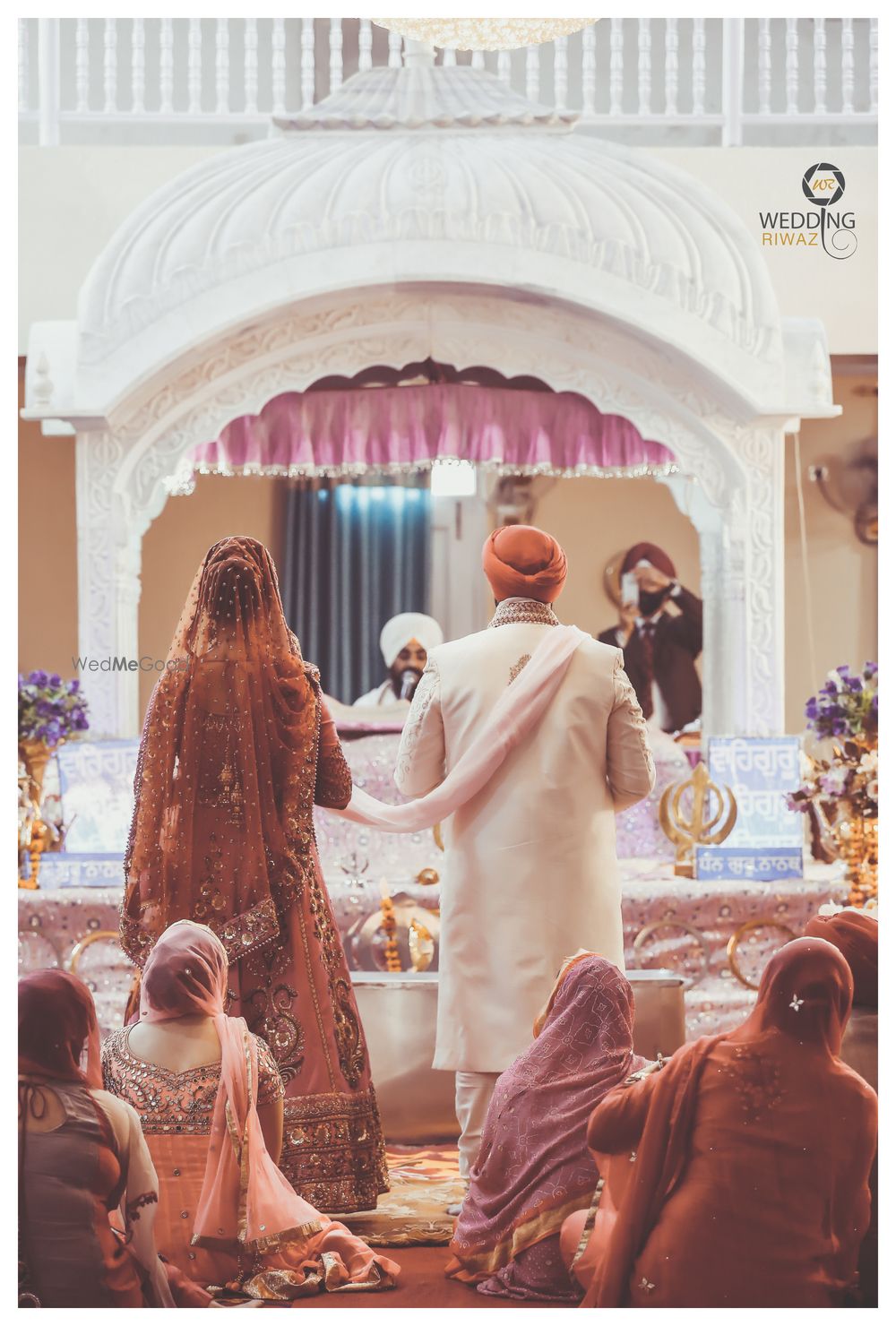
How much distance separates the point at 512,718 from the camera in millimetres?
3186

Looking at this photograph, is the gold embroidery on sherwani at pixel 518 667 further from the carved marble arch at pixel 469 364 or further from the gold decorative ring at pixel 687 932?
the carved marble arch at pixel 469 364

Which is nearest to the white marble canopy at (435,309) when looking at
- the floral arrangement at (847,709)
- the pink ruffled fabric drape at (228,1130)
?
the floral arrangement at (847,709)

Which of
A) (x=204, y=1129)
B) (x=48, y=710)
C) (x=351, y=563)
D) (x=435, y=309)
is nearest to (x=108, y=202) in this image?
(x=435, y=309)

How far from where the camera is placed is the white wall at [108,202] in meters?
4.95

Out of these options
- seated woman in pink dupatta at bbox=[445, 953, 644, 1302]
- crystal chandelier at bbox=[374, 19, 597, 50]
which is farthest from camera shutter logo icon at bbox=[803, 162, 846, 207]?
seated woman in pink dupatta at bbox=[445, 953, 644, 1302]

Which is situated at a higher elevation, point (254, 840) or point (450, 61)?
point (450, 61)

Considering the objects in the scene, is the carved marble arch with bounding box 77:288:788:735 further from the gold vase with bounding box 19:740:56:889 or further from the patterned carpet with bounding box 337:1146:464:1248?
the patterned carpet with bounding box 337:1146:464:1248

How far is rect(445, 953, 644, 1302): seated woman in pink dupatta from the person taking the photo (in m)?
2.68

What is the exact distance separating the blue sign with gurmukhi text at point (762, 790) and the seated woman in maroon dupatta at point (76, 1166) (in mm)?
2683

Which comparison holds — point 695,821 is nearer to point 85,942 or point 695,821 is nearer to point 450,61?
point 85,942

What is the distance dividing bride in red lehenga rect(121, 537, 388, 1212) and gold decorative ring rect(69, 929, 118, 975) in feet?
4.97

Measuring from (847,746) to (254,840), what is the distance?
2299mm

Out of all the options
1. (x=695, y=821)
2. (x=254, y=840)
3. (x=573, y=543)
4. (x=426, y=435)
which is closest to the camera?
(x=254, y=840)
